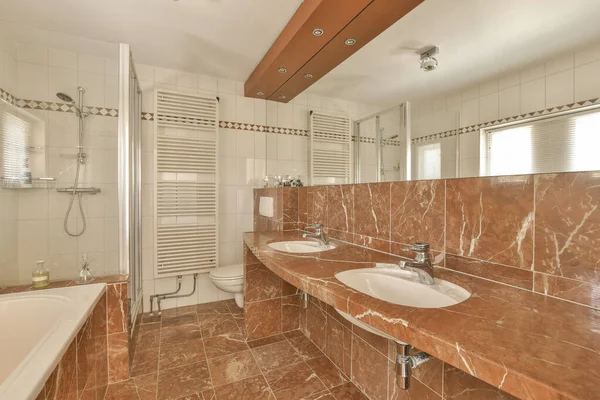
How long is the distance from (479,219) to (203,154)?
7.92 feet

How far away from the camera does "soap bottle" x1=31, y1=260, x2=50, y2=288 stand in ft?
5.28

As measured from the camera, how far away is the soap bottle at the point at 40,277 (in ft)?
5.28

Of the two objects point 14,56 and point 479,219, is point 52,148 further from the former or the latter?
point 479,219

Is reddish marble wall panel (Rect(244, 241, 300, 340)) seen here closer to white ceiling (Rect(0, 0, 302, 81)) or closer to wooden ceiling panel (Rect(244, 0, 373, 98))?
wooden ceiling panel (Rect(244, 0, 373, 98))

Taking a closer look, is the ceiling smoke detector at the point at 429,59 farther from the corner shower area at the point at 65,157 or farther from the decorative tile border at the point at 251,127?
the corner shower area at the point at 65,157

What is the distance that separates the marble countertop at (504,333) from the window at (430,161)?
17.3 inches

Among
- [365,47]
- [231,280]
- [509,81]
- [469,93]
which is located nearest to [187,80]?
[365,47]

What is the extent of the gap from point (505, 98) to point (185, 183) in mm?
2517

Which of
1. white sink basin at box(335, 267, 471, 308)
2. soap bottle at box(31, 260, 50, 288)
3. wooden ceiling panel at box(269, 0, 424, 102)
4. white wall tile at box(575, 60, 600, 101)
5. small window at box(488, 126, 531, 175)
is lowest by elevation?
soap bottle at box(31, 260, 50, 288)

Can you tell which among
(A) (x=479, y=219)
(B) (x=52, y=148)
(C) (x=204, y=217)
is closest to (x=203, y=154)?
(C) (x=204, y=217)

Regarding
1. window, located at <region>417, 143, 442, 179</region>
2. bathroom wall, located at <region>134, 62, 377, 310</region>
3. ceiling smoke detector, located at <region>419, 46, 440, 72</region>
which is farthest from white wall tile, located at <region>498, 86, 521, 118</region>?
bathroom wall, located at <region>134, 62, 377, 310</region>

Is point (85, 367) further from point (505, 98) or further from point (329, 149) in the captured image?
point (505, 98)

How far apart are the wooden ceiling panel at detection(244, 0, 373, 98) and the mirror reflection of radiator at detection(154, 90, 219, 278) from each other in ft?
2.38

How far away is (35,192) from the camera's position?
6.14 ft
